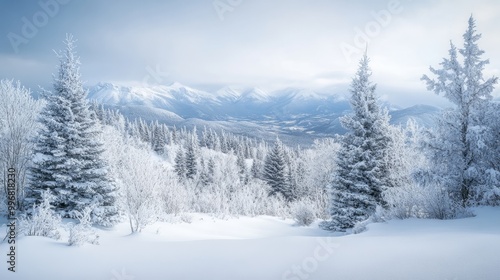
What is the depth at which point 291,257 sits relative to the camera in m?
4.60

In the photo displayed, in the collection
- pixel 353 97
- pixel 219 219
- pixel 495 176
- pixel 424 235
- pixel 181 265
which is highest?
pixel 353 97

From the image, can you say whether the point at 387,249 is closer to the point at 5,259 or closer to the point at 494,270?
the point at 494,270

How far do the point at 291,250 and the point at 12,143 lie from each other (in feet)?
52.0

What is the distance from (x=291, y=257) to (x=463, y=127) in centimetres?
811

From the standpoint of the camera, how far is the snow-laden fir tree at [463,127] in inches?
333

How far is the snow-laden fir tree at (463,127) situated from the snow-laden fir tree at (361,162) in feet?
10.8

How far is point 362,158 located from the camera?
42.2 feet

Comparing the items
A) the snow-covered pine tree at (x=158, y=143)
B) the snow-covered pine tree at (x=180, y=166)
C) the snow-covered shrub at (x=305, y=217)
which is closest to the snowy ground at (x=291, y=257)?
the snow-covered shrub at (x=305, y=217)

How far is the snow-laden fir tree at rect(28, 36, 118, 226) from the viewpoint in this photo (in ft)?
37.2

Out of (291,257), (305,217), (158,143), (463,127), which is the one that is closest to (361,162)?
(463,127)

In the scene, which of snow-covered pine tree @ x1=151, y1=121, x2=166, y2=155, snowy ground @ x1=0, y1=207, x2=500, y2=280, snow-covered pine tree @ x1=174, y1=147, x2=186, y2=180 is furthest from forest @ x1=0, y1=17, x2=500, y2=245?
snow-covered pine tree @ x1=151, y1=121, x2=166, y2=155

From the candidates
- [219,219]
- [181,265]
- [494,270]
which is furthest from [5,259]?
[219,219]

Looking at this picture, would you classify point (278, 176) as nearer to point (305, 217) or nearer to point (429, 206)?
point (305, 217)

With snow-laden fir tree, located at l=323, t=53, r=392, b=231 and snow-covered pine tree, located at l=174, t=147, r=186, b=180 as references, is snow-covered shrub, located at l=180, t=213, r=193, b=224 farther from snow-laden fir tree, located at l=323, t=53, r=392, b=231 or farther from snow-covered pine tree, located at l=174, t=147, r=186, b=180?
snow-covered pine tree, located at l=174, t=147, r=186, b=180
